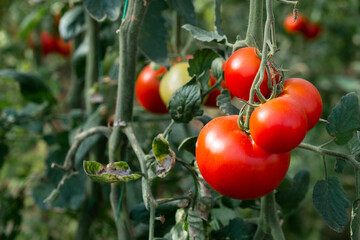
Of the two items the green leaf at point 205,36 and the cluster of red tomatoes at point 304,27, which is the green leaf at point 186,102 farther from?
the cluster of red tomatoes at point 304,27

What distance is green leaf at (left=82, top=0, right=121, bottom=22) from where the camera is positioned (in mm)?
631

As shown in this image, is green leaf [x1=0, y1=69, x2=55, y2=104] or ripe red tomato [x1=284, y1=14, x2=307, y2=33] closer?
green leaf [x1=0, y1=69, x2=55, y2=104]

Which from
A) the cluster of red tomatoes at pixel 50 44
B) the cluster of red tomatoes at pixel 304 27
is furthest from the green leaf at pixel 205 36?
the cluster of red tomatoes at pixel 304 27

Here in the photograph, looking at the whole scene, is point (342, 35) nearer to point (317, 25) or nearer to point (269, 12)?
point (317, 25)

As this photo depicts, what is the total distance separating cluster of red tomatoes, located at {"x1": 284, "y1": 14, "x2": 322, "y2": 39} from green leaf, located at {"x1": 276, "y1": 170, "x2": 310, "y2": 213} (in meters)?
1.67

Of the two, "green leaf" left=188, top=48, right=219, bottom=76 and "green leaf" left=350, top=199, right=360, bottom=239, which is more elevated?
"green leaf" left=188, top=48, right=219, bottom=76

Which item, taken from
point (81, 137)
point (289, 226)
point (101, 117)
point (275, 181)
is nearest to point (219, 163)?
point (275, 181)

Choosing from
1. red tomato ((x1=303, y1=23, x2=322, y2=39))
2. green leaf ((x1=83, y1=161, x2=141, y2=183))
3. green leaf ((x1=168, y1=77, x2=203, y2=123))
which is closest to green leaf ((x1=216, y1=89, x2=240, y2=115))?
green leaf ((x1=168, y1=77, x2=203, y2=123))

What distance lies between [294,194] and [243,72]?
0.32 m

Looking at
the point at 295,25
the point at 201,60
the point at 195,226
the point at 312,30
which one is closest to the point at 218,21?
the point at 201,60

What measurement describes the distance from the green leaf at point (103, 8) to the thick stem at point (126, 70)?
0.07 m

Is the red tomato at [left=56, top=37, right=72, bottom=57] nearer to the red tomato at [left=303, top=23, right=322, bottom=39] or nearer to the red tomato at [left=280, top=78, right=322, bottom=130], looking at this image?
the red tomato at [left=303, top=23, right=322, bottom=39]

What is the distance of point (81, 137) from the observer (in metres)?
0.63

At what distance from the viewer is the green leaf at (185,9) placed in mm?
705
